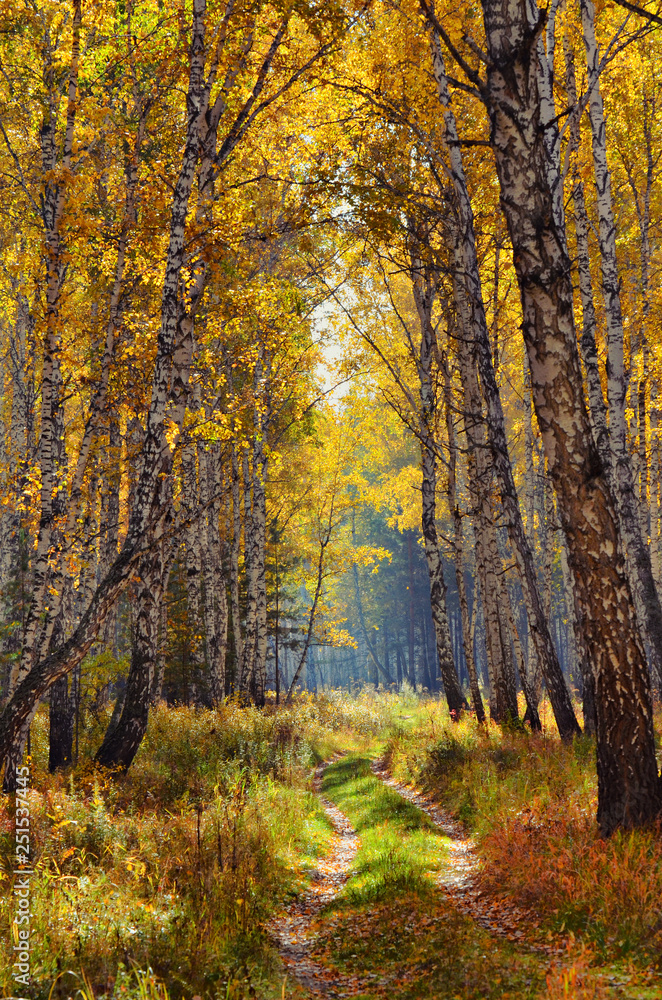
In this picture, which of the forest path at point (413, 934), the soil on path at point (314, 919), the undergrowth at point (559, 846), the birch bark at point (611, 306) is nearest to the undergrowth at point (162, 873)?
the soil on path at point (314, 919)

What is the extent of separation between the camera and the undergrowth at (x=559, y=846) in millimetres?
3916

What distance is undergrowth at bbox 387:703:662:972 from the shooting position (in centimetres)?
392

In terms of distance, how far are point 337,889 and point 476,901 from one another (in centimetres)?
148

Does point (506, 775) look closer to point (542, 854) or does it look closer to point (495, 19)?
point (542, 854)

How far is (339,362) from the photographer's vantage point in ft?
54.0

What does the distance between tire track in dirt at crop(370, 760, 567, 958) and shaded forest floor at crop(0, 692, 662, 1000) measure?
0.8 inches

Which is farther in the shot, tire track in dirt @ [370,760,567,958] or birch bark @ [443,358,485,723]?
birch bark @ [443,358,485,723]

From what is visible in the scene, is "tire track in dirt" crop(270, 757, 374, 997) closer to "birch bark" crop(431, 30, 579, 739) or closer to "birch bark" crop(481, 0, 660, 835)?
"birch bark" crop(481, 0, 660, 835)

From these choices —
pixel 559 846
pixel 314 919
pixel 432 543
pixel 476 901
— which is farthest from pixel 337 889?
pixel 432 543

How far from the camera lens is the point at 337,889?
19.5 ft

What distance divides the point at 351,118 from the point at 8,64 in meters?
5.48

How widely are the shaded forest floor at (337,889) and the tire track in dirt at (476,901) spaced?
2cm

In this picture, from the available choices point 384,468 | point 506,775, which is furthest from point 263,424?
point 384,468

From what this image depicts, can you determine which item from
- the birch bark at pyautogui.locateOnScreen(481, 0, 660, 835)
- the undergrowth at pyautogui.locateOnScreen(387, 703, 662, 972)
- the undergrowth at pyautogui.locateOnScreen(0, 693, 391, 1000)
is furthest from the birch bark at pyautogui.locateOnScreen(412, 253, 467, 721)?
the birch bark at pyautogui.locateOnScreen(481, 0, 660, 835)
